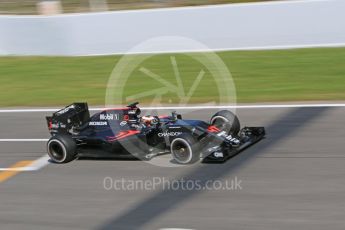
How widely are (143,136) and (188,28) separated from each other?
7.45m

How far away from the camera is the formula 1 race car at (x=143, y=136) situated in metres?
8.27

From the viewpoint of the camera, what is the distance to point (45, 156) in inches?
375

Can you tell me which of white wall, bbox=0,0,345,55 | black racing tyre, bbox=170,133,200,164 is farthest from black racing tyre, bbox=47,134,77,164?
white wall, bbox=0,0,345,55

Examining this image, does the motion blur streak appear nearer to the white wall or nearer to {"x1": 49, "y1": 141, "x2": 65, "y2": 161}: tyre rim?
{"x1": 49, "y1": 141, "x2": 65, "y2": 161}: tyre rim

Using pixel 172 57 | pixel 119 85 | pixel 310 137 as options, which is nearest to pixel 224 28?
pixel 172 57

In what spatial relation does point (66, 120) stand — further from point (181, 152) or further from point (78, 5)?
point (78, 5)

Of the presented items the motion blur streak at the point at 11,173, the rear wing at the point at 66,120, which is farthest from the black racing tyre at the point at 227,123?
the motion blur streak at the point at 11,173

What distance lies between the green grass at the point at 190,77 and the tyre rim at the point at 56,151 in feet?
11.8

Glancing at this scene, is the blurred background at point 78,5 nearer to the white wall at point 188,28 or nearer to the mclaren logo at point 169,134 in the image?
the white wall at point 188,28

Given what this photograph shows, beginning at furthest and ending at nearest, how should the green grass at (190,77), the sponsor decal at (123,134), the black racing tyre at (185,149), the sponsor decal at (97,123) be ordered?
1. the green grass at (190,77)
2. the sponsor decal at (97,123)
3. the sponsor decal at (123,134)
4. the black racing tyre at (185,149)

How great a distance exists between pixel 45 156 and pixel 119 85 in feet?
16.4

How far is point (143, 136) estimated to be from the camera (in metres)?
8.55

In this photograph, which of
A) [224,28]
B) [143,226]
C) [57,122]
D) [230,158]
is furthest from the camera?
[224,28]

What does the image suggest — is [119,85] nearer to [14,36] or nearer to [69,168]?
[14,36]
